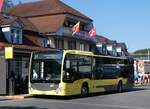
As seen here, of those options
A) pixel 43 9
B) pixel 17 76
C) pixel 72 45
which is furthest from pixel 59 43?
pixel 17 76

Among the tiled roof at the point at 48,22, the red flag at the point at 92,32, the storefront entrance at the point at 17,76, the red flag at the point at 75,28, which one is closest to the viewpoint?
the storefront entrance at the point at 17,76

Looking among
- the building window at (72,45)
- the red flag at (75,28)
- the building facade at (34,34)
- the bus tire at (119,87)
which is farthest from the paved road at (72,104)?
the building window at (72,45)

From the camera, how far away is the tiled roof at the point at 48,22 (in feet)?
161

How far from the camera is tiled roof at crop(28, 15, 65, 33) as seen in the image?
49156mm

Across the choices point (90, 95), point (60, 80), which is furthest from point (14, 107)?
point (90, 95)

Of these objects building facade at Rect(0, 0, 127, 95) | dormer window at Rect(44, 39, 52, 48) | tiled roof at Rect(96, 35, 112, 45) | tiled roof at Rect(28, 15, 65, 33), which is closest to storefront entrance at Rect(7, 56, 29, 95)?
building facade at Rect(0, 0, 127, 95)

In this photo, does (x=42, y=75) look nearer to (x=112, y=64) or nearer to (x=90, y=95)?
(x=90, y=95)

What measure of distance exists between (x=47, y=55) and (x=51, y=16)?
28.0 m

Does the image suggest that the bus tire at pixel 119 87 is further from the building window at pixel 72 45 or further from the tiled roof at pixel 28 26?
the building window at pixel 72 45

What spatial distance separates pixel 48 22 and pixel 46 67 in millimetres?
27099

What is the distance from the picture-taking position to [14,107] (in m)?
19.2

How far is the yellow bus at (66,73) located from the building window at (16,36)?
45.0ft

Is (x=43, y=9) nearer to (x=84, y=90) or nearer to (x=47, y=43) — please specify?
(x=47, y=43)

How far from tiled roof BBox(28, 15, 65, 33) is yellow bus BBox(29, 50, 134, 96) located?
2090 centimetres
